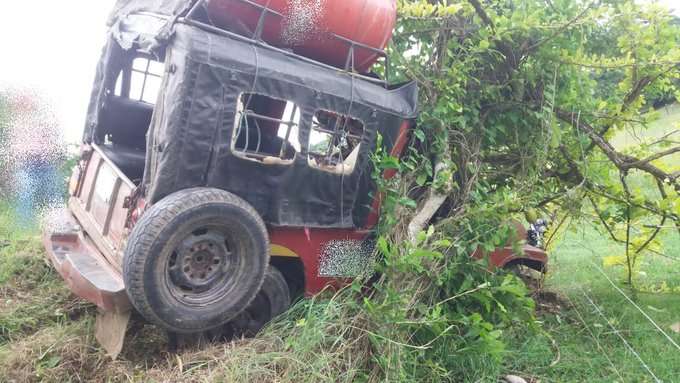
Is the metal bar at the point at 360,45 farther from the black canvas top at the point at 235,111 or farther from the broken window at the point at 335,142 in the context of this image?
the broken window at the point at 335,142

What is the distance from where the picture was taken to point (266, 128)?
4.91m

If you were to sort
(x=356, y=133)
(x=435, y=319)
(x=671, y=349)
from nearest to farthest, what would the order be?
(x=435, y=319)
(x=356, y=133)
(x=671, y=349)

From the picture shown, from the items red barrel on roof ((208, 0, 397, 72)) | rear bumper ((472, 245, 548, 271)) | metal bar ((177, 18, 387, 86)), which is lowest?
rear bumper ((472, 245, 548, 271))

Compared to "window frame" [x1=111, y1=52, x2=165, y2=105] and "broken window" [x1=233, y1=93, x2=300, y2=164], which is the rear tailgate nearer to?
"window frame" [x1=111, y1=52, x2=165, y2=105]

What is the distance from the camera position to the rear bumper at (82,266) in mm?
3266

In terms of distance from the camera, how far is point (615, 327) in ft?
16.5

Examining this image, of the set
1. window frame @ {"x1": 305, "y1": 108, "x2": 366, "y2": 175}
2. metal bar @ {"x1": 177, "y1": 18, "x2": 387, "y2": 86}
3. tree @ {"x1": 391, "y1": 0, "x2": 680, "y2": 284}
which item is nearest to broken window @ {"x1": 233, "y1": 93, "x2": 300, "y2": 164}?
window frame @ {"x1": 305, "y1": 108, "x2": 366, "y2": 175}

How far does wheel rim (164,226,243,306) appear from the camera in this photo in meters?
3.30

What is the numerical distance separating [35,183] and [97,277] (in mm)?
1922

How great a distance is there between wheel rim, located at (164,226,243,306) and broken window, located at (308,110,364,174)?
0.94m

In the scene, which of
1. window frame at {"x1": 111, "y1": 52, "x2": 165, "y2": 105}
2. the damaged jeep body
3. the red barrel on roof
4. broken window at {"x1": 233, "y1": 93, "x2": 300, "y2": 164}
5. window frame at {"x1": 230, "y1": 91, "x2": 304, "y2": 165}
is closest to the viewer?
the damaged jeep body

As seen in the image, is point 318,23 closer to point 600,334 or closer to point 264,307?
point 264,307

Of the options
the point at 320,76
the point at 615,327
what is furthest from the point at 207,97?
the point at 615,327

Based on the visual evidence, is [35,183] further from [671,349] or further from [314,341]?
[671,349]
